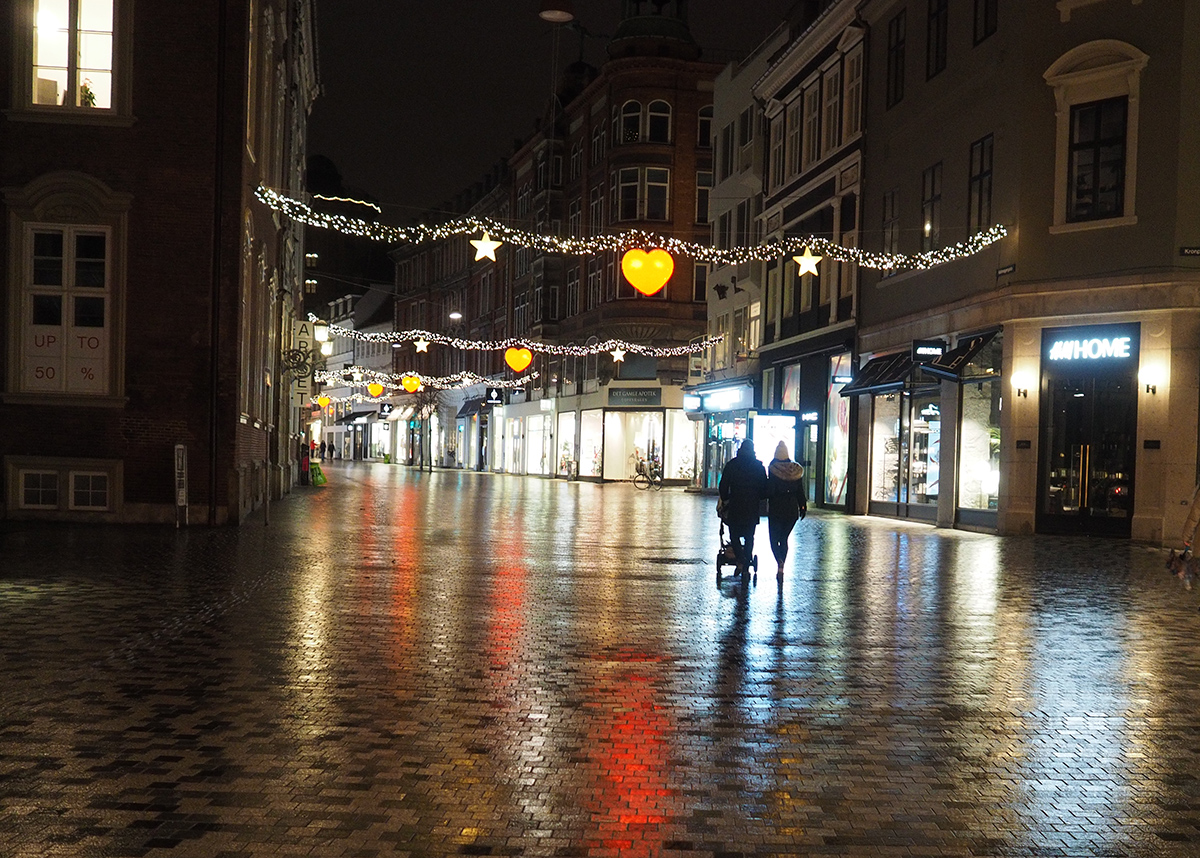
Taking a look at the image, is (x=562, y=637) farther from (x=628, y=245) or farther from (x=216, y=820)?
(x=628, y=245)

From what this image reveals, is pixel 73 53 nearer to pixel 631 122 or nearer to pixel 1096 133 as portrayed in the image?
pixel 1096 133

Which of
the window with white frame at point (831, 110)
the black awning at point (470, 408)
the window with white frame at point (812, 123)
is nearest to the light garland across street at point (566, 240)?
the window with white frame at point (831, 110)

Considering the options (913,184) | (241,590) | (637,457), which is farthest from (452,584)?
(637,457)

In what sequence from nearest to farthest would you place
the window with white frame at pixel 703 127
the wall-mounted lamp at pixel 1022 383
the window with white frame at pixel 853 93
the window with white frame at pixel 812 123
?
1. the wall-mounted lamp at pixel 1022 383
2. the window with white frame at pixel 853 93
3. the window with white frame at pixel 812 123
4. the window with white frame at pixel 703 127

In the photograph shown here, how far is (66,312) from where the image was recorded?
21.8 meters

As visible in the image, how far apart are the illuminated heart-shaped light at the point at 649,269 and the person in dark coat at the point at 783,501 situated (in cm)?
747

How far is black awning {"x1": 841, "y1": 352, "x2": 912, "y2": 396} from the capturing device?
29.2 metres

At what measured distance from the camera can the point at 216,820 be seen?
529 cm

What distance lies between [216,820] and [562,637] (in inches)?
212

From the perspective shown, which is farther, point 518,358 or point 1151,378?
point 518,358

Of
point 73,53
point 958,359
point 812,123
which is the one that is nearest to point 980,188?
point 958,359

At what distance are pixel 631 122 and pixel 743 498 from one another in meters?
45.4

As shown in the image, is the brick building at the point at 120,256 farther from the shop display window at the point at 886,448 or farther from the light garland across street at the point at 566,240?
the shop display window at the point at 886,448

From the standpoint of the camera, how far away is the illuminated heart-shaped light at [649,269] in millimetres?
23266
